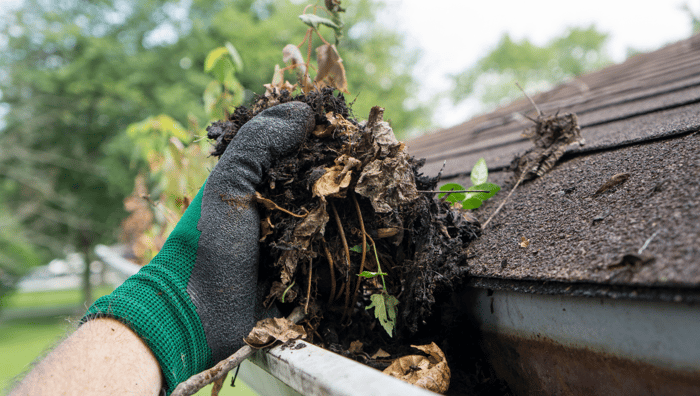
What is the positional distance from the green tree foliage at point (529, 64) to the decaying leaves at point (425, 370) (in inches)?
798

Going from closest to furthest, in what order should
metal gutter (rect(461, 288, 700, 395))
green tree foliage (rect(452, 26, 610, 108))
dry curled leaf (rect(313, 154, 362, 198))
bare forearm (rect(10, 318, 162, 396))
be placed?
metal gutter (rect(461, 288, 700, 395)) < bare forearm (rect(10, 318, 162, 396)) < dry curled leaf (rect(313, 154, 362, 198)) < green tree foliage (rect(452, 26, 610, 108))

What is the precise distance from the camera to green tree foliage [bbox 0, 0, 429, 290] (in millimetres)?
9203

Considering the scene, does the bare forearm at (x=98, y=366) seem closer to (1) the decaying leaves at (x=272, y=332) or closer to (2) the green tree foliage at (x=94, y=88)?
(1) the decaying leaves at (x=272, y=332)

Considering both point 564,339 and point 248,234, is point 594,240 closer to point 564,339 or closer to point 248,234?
point 564,339

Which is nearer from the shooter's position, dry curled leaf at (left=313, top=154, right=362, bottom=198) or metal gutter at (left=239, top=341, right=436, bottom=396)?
metal gutter at (left=239, top=341, right=436, bottom=396)

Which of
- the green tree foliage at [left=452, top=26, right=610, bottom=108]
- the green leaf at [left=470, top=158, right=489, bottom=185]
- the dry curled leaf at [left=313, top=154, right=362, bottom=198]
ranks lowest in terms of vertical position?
the green leaf at [left=470, top=158, right=489, bottom=185]

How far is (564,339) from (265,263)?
66 cm

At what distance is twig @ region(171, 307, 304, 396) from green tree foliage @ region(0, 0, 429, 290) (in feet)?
28.1

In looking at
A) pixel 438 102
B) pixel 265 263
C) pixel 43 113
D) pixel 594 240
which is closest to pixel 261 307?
pixel 265 263

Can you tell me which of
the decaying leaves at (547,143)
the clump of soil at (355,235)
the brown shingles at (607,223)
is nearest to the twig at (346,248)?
the clump of soil at (355,235)

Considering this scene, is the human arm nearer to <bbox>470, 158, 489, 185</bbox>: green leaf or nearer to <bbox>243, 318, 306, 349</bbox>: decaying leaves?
<bbox>243, 318, 306, 349</bbox>: decaying leaves

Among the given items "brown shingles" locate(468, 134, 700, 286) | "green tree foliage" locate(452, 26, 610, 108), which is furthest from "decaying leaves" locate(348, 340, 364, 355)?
"green tree foliage" locate(452, 26, 610, 108)

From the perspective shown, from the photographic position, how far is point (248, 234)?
872 mm

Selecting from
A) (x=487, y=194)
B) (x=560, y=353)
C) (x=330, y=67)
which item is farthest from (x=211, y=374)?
(x=330, y=67)
